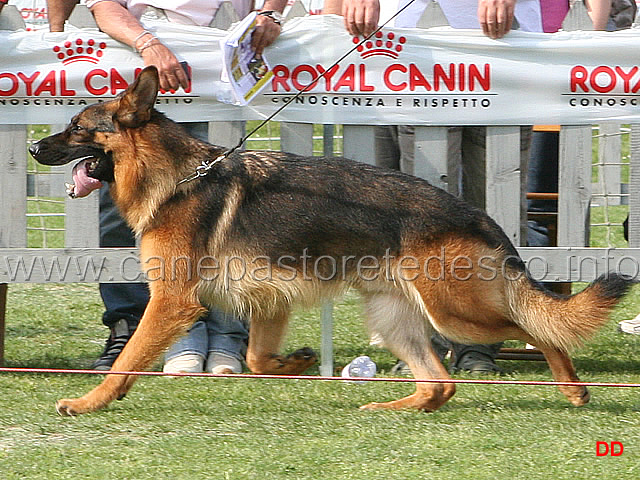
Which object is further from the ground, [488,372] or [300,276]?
[300,276]

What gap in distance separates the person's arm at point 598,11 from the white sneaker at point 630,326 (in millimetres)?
2106

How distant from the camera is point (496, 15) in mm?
4352

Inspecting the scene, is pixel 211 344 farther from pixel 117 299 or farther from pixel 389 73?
pixel 389 73

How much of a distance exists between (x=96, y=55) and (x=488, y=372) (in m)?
2.52

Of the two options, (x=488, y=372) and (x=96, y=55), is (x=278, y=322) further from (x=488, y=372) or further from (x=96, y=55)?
(x=96, y=55)

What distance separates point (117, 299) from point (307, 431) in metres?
1.75

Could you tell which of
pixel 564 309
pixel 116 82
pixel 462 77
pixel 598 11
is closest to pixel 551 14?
pixel 598 11

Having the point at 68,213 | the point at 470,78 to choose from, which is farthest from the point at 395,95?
the point at 68,213

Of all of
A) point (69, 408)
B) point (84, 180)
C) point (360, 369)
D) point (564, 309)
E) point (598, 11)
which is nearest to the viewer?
point (69, 408)

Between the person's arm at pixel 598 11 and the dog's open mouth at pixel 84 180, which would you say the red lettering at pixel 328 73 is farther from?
the person's arm at pixel 598 11

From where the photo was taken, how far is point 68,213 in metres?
4.61

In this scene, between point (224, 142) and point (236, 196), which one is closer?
point (236, 196)

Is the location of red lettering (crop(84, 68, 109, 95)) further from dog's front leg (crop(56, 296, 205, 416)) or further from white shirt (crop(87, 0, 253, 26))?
dog's front leg (crop(56, 296, 205, 416))

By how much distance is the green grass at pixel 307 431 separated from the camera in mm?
3172
